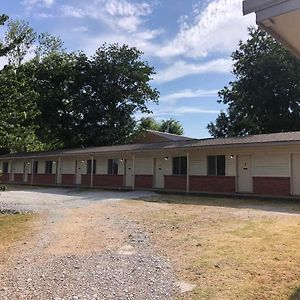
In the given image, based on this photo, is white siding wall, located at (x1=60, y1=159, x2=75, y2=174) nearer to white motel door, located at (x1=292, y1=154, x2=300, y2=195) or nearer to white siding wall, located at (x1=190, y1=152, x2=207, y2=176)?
white siding wall, located at (x1=190, y1=152, x2=207, y2=176)

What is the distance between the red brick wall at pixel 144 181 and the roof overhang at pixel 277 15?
19.9 m

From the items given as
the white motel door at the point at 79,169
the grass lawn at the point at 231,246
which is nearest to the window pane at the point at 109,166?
the white motel door at the point at 79,169

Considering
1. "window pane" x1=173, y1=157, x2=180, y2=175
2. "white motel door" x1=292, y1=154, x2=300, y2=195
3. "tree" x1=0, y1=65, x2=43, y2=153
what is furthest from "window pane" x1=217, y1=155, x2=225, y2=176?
"tree" x1=0, y1=65, x2=43, y2=153

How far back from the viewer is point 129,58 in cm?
4334

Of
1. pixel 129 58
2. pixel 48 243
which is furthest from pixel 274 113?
pixel 48 243

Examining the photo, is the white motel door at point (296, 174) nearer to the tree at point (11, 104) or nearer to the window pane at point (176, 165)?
the window pane at point (176, 165)

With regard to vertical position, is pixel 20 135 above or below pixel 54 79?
below

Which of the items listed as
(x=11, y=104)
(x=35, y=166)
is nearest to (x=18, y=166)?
(x=35, y=166)

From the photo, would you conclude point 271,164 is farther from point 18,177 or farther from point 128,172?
point 18,177

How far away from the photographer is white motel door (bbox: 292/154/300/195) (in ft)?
A: 55.3

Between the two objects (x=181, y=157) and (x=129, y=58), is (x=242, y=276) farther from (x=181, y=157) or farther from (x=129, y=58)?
(x=129, y=58)

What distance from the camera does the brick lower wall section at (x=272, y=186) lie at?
17.1 meters

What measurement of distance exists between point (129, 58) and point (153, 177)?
23.7 meters

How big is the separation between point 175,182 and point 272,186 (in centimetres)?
573
